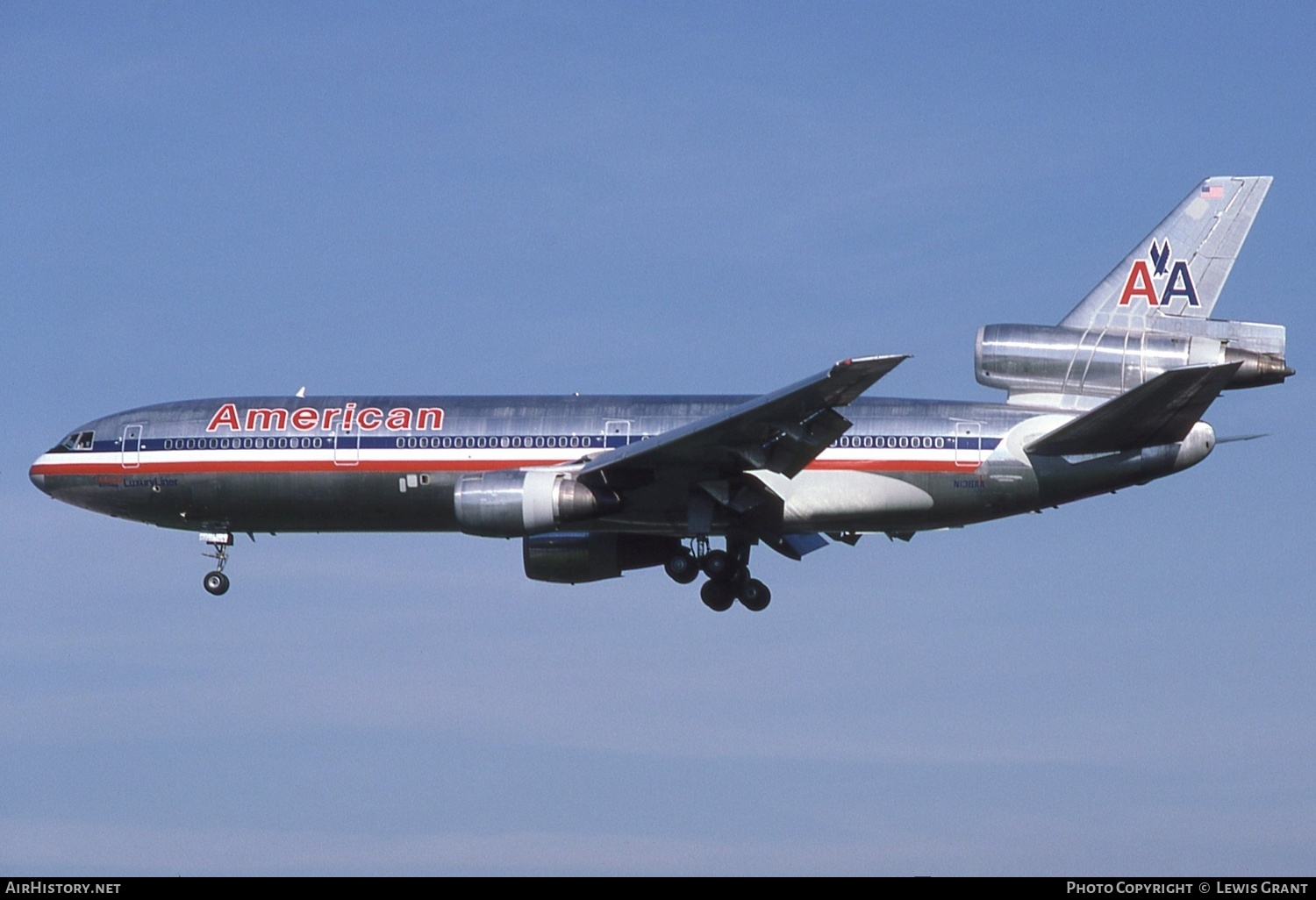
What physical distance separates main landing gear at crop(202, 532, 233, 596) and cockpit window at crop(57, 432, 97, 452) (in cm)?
361

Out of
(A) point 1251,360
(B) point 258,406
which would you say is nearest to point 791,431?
(A) point 1251,360

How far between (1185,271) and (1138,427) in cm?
572

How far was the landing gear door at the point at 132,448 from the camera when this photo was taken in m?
46.3

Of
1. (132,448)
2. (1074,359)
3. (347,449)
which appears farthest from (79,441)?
(1074,359)

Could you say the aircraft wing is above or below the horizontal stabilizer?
above

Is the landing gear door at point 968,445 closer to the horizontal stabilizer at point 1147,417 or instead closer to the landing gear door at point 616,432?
the horizontal stabilizer at point 1147,417

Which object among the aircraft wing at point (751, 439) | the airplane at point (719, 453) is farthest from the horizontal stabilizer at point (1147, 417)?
the aircraft wing at point (751, 439)

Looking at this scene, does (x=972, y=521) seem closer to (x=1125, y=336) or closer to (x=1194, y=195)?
(x=1125, y=336)

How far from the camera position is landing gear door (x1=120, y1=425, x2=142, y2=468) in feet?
152

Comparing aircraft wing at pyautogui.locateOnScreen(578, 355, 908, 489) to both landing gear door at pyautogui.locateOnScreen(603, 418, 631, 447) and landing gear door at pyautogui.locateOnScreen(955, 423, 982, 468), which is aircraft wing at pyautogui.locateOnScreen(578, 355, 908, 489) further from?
landing gear door at pyautogui.locateOnScreen(955, 423, 982, 468)

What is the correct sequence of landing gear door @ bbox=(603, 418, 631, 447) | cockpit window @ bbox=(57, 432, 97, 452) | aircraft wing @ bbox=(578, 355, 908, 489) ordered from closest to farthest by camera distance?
aircraft wing @ bbox=(578, 355, 908, 489) → landing gear door @ bbox=(603, 418, 631, 447) → cockpit window @ bbox=(57, 432, 97, 452)

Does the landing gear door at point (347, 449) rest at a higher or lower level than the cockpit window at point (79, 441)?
lower

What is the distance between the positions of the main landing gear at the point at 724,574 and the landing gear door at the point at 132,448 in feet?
42.3

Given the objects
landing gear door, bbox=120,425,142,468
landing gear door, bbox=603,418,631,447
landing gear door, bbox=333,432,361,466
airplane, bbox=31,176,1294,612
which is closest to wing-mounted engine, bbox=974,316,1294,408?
airplane, bbox=31,176,1294,612
